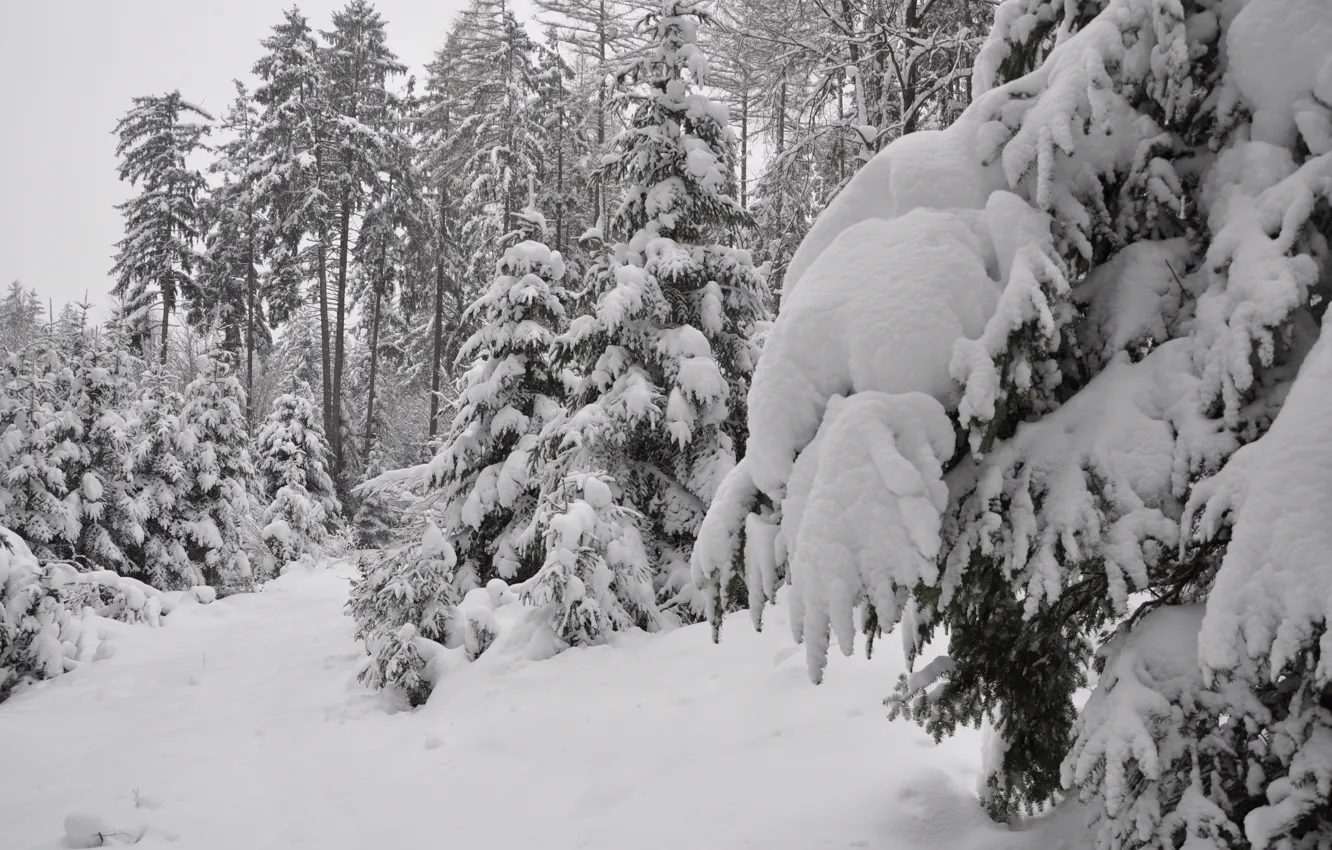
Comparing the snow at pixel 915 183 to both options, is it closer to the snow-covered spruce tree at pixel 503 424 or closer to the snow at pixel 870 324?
the snow at pixel 870 324

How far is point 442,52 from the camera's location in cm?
2559

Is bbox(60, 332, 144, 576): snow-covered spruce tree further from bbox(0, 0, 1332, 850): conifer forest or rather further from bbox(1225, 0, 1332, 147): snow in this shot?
bbox(1225, 0, 1332, 147): snow

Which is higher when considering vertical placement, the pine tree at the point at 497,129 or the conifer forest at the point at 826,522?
the pine tree at the point at 497,129

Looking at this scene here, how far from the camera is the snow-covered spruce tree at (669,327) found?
313 inches

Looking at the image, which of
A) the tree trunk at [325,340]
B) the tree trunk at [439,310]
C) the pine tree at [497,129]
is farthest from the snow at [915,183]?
the tree trunk at [325,340]

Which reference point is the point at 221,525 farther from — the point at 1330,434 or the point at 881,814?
the point at 1330,434

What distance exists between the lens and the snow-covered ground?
3.79m

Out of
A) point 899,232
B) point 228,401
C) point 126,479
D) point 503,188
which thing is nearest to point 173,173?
point 503,188

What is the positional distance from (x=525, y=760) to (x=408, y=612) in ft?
9.80

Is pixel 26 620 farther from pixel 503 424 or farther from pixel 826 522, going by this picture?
pixel 826 522

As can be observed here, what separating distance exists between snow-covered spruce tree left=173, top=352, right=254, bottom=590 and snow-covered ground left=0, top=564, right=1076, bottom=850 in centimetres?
662

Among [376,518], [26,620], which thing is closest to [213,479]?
[26,620]

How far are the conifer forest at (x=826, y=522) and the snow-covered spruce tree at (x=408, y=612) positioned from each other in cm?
4

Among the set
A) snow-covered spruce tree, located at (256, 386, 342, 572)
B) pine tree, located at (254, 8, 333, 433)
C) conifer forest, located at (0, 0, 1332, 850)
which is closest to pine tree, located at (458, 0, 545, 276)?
pine tree, located at (254, 8, 333, 433)
